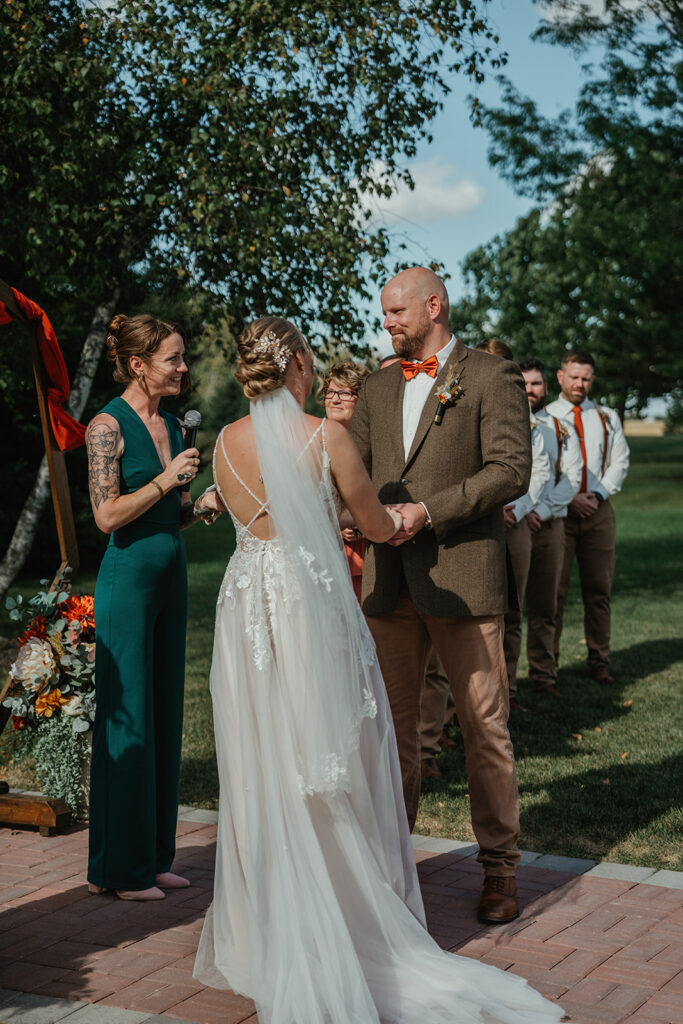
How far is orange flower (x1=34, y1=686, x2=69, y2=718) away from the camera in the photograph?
575cm

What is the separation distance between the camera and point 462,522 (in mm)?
4434

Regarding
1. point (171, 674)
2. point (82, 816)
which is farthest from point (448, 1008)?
point (82, 816)

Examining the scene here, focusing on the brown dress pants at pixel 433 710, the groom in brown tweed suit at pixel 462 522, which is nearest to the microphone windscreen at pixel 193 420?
the groom in brown tweed suit at pixel 462 522

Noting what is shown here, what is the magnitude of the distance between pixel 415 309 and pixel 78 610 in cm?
258

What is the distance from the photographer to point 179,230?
9.31m

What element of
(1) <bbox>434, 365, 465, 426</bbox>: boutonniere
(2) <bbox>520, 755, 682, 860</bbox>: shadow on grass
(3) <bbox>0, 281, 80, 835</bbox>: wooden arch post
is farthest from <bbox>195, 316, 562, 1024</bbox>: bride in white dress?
(3) <bbox>0, 281, 80, 835</bbox>: wooden arch post

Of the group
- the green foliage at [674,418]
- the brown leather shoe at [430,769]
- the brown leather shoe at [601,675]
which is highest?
the green foliage at [674,418]

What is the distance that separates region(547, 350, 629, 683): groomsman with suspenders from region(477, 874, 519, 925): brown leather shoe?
16.9 feet

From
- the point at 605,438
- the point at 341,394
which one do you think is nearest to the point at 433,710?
the point at 341,394

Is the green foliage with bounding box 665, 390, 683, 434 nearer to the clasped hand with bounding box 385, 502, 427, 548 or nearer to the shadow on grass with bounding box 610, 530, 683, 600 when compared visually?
the shadow on grass with bounding box 610, 530, 683, 600

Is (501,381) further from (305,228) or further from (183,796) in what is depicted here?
(305,228)

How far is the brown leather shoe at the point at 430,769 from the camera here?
21.8ft

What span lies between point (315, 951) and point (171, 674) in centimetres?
182

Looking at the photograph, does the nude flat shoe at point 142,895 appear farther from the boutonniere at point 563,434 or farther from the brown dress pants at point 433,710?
the boutonniere at point 563,434
